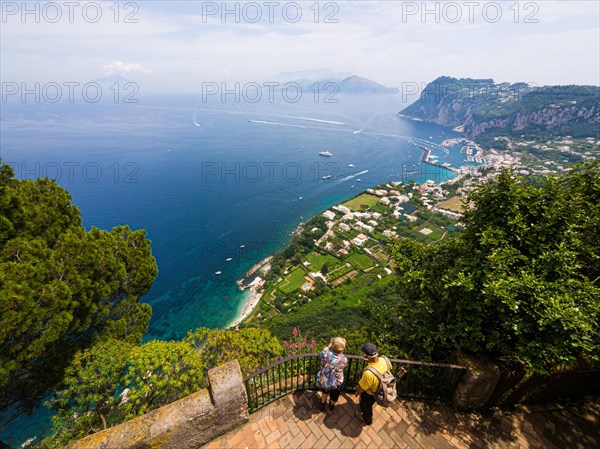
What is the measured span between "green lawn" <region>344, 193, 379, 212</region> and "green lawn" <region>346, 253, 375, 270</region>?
17.9 m

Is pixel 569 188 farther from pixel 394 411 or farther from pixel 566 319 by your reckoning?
pixel 394 411

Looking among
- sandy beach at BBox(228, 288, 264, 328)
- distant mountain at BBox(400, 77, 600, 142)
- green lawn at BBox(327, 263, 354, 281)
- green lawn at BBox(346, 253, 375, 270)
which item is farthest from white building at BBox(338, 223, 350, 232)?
distant mountain at BBox(400, 77, 600, 142)

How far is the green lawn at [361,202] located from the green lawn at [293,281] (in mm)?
26648

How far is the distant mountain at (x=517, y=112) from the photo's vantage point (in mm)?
119688

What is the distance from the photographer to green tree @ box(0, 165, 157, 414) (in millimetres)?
6562

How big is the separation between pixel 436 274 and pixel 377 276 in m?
38.9

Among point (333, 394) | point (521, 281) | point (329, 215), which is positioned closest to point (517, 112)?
point (329, 215)

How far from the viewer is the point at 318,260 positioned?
47594 mm

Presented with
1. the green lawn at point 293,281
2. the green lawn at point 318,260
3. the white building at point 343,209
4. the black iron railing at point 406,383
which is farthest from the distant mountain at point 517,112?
Answer: the black iron railing at point 406,383

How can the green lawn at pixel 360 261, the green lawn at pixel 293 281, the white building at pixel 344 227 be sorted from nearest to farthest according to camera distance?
the green lawn at pixel 293 281
the green lawn at pixel 360 261
the white building at pixel 344 227

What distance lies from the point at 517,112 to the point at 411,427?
181m

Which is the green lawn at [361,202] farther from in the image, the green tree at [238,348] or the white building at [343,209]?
the green tree at [238,348]

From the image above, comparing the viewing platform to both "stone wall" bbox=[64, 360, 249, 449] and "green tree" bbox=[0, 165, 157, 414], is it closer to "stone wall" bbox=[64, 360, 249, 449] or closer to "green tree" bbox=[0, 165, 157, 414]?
"stone wall" bbox=[64, 360, 249, 449]

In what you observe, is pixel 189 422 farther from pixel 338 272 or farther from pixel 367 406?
pixel 338 272
